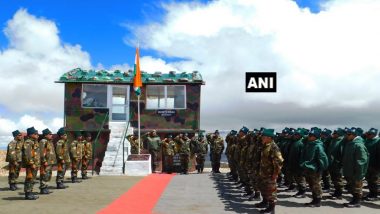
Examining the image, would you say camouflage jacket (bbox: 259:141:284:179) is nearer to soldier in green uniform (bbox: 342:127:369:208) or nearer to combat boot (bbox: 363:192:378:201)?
soldier in green uniform (bbox: 342:127:369:208)

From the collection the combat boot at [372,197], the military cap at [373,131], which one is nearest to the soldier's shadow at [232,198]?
the combat boot at [372,197]

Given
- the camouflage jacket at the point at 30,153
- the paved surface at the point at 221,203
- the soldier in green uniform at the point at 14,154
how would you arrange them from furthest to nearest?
1. the soldier in green uniform at the point at 14,154
2. the camouflage jacket at the point at 30,153
3. the paved surface at the point at 221,203

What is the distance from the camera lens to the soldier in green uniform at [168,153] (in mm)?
22797

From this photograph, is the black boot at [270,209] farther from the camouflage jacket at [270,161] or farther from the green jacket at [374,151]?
the green jacket at [374,151]

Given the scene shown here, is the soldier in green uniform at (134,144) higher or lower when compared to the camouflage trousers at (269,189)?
higher

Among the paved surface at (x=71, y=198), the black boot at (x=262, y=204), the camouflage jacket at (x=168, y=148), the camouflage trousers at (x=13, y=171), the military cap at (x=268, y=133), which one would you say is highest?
the military cap at (x=268, y=133)

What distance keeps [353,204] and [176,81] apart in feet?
49.3

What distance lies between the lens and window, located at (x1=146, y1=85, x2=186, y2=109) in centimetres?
2539

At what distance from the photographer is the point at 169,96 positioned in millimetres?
25703

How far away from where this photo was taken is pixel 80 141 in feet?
60.6

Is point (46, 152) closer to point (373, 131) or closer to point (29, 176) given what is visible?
point (29, 176)

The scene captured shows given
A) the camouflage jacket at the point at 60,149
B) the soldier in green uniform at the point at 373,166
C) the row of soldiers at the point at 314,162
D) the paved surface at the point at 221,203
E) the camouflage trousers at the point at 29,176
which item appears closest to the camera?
the row of soldiers at the point at 314,162

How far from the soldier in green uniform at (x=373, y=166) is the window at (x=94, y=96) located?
1596cm

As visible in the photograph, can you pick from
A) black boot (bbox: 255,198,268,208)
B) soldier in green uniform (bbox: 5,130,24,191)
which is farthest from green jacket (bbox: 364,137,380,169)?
soldier in green uniform (bbox: 5,130,24,191)
